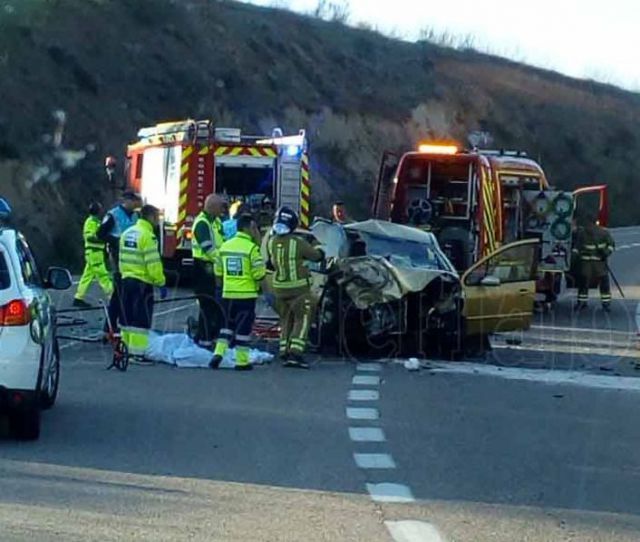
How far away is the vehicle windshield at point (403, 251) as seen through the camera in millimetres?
17984

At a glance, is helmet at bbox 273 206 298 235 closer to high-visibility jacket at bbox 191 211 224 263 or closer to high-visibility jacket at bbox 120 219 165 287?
high-visibility jacket at bbox 191 211 224 263

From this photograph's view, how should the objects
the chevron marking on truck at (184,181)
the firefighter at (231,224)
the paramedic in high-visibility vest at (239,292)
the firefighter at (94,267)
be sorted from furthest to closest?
1. the chevron marking on truck at (184,181)
2. the firefighter at (94,267)
3. the firefighter at (231,224)
4. the paramedic in high-visibility vest at (239,292)

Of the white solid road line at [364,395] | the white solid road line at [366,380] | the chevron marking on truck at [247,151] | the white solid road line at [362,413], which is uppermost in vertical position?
the chevron marking on truck at [247,151]

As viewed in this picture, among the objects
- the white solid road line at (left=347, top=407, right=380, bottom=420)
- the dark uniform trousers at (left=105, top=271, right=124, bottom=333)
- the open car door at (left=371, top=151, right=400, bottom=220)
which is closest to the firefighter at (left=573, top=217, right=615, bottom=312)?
the open car door at (left=371, top=151, right=400, bottom=220)

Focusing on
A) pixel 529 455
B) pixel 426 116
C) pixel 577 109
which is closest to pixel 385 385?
pixel 529 455

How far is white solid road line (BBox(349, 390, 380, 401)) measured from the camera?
13.8 metres

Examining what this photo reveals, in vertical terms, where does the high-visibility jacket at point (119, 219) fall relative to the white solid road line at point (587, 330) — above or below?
above

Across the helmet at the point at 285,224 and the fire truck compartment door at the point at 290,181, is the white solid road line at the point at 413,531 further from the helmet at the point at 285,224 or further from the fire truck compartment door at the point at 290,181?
the fire truck compartment door at the point at 290,181

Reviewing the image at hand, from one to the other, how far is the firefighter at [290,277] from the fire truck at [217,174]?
34.7ft

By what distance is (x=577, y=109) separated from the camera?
94250mm

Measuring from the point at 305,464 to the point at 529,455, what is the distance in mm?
1608

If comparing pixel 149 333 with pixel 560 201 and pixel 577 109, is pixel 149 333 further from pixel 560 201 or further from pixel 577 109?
pixel 577 109

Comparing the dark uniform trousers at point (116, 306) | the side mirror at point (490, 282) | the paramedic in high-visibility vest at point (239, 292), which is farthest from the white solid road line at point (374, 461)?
the side mirror at point (490, 282)

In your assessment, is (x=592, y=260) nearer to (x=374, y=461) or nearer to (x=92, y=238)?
(x=92, y=238)
